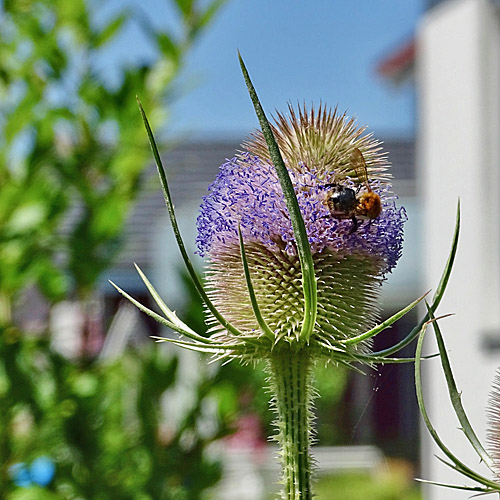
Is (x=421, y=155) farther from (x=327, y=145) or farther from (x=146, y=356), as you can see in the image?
(x=327, y=145)

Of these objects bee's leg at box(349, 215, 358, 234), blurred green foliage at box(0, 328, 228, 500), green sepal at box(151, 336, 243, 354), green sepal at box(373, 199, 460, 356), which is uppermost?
bee's leg at box(349, 215, 358, 234)

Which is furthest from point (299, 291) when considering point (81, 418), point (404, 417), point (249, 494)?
point (404, 417)

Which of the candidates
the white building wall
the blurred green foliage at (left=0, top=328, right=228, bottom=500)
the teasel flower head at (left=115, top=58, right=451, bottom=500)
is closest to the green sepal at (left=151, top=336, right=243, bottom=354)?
the teasel flower head at (left=115, top=58, right=451, bottom=500)

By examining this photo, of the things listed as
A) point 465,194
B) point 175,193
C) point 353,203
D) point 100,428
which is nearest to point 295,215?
point 353,203

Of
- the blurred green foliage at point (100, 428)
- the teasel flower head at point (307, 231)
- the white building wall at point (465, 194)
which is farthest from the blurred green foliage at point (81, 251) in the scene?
the white building wall at point (465, 194)

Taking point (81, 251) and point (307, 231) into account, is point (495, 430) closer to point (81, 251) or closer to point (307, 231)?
point (307, 231)

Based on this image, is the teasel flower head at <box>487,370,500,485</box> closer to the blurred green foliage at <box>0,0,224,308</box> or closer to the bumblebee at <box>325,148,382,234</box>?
the bumblebee at <box>325,148,382,234</box>

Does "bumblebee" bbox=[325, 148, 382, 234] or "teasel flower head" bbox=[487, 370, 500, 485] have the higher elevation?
"bumblebee" bbox=[325, 148, 382, 234]
